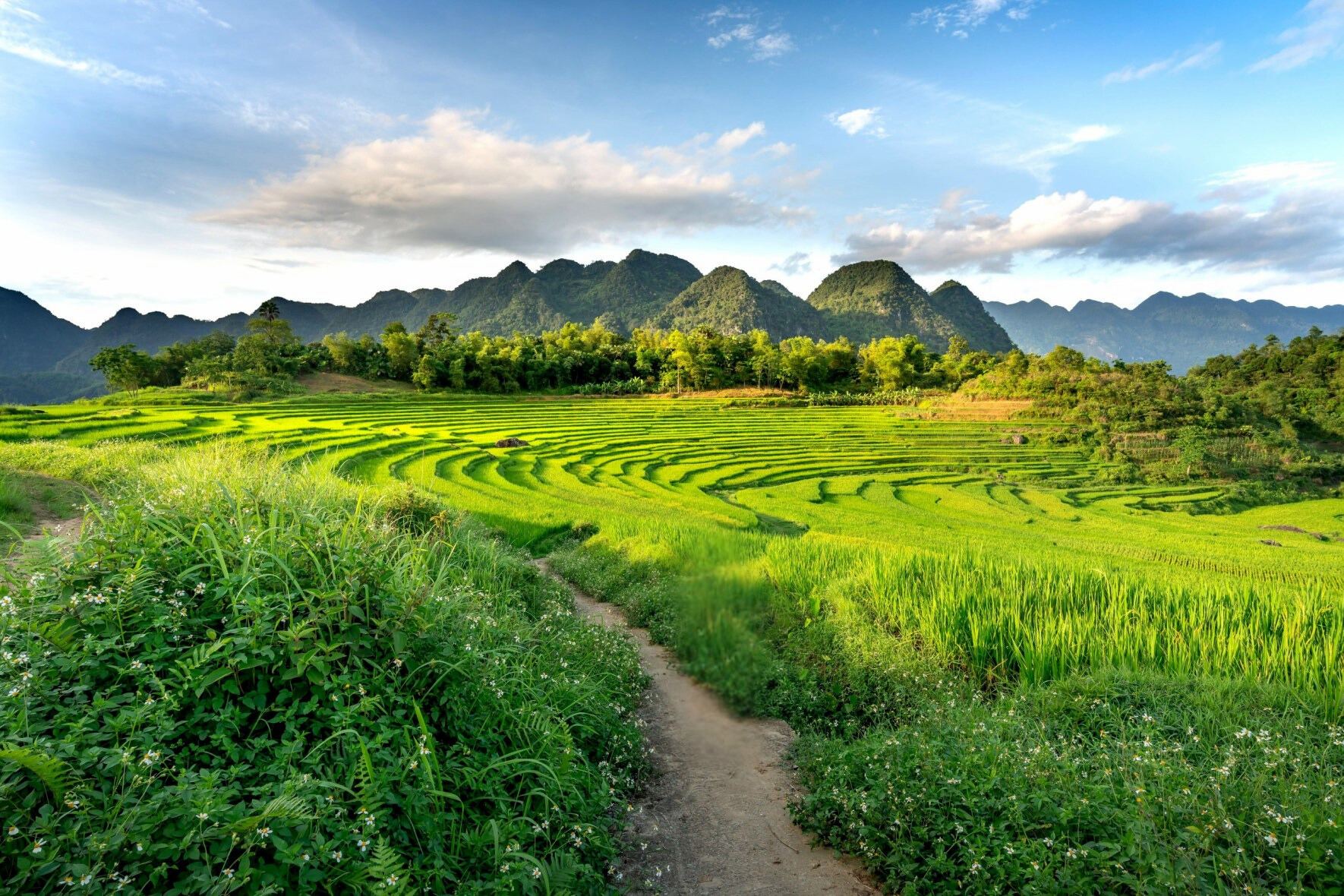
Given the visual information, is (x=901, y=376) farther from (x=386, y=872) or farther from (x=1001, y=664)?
(x=386, y=872)

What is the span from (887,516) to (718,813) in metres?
21.7

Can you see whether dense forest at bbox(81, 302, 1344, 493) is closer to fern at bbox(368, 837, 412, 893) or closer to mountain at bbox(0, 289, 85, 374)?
fern at bbox(368, 837, 412, 893)

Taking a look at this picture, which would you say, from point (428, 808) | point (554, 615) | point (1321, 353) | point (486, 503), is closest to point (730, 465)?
point (486, 503)

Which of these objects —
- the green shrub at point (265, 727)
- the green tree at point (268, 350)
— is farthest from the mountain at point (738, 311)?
the green shrub at point (265, 727)

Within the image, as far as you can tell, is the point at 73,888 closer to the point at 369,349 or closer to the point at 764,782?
the point at 764,782

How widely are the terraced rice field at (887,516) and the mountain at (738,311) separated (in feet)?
360

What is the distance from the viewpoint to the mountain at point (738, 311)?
564ft

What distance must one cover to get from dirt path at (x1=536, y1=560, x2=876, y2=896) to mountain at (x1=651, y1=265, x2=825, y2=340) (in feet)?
522

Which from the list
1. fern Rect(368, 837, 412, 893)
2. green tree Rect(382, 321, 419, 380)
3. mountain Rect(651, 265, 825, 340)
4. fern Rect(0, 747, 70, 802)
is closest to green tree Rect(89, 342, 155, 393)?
green tree Rect(382, 321, 419, 380)

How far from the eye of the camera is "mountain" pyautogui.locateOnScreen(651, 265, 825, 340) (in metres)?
172

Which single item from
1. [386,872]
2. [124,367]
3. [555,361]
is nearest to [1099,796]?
[386,872]

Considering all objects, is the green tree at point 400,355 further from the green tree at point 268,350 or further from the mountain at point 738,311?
the mountain at point 738,311

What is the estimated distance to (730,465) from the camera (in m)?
35.8

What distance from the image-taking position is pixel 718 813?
5.07 m
